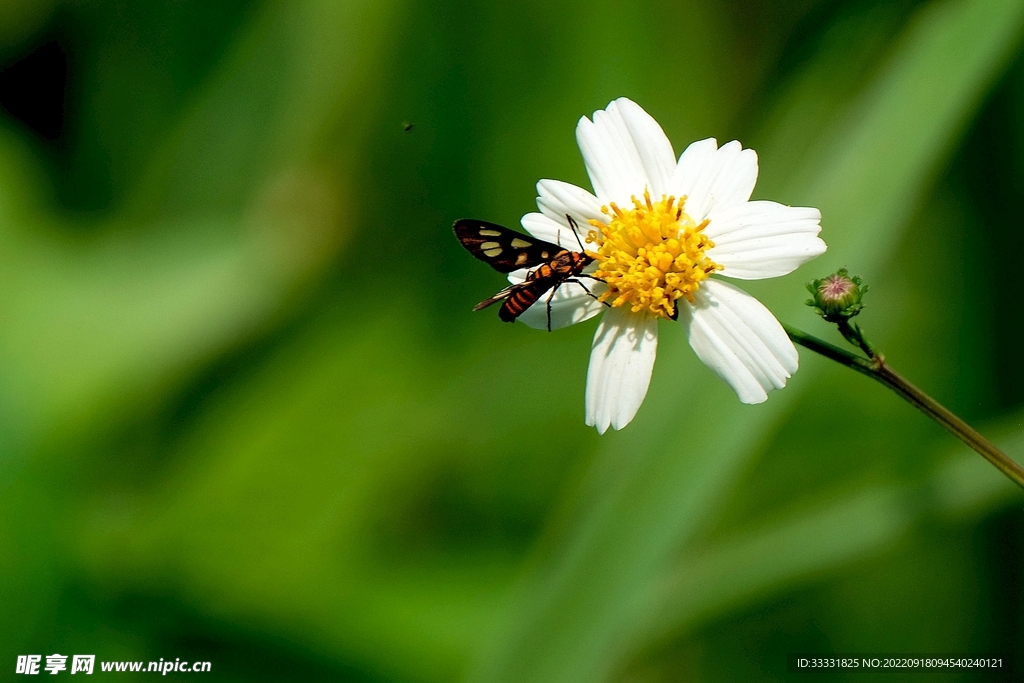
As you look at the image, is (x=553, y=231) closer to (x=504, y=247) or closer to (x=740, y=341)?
(x=504, y=247)

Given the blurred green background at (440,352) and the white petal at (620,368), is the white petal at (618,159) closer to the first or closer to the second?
the white petal at (620,368)

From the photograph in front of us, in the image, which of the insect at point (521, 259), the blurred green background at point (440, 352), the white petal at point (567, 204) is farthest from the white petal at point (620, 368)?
the blurred green background at point (440, 352)

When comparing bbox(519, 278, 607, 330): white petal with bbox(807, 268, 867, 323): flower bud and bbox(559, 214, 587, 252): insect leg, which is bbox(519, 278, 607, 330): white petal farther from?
bbox(807, 268, 867, 323): flower bud

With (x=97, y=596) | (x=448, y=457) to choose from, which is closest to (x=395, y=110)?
(x=448, y=457)

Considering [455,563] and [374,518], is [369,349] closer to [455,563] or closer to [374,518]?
[374,518]

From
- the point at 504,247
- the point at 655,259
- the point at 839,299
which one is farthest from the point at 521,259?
the point at 839,299

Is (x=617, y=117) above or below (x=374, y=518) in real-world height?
above

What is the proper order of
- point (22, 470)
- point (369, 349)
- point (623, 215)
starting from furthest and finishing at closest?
1. point (369, 349)
2. point (22, 470)
3. point (623, 215)
